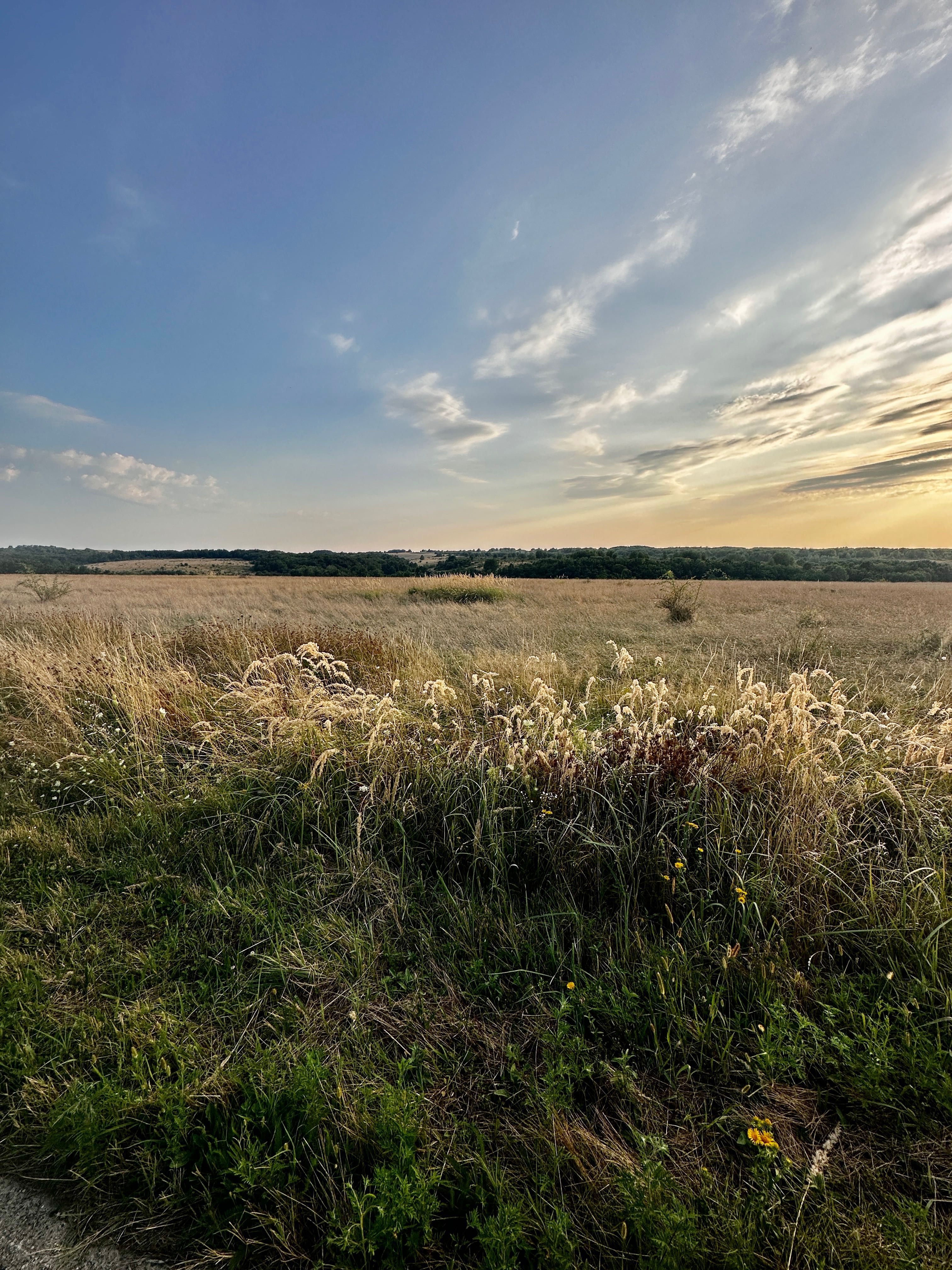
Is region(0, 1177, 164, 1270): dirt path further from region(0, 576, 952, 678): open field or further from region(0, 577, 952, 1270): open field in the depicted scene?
region(0, 576, 952, 678): open field

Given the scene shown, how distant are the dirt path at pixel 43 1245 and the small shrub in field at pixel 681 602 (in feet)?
57.7

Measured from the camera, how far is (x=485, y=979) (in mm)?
2439

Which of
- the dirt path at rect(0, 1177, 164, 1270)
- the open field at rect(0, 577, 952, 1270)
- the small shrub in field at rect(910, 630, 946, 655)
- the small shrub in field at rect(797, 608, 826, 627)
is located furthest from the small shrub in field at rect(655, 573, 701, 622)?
the dirt path at rect(0, 1177, 164, 1270)

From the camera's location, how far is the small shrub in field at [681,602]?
17531 mm

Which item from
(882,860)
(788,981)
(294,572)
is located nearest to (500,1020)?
(788,981)

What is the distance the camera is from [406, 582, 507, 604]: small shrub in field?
24.9 metres

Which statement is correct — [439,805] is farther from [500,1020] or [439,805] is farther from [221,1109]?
[221,1109]

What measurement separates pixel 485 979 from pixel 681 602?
57.1ft

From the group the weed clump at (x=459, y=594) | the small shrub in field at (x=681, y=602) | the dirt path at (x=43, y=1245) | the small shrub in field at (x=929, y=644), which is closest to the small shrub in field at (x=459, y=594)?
the weed clump at (x=459, y=594)

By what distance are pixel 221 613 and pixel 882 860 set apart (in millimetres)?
19513

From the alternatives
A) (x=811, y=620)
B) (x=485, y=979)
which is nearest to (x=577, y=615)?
(x=811, y=620)

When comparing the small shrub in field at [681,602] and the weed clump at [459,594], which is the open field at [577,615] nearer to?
the small shrub in field at [681,602]

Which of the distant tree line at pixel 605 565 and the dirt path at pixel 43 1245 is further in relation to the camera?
the distant tree line at pixel 605 565

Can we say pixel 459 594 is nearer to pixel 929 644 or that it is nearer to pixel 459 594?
pixel 459 594
